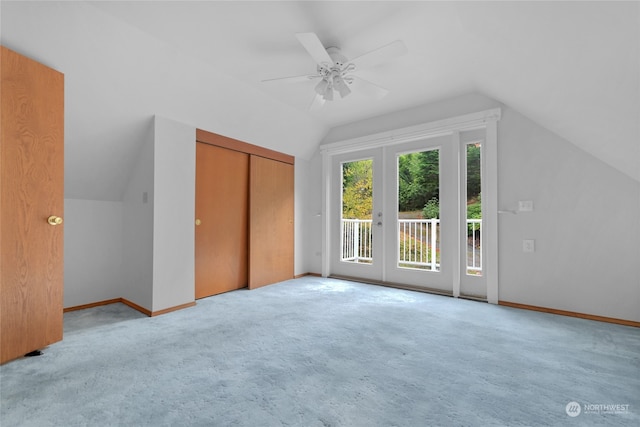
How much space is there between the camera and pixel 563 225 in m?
2.82

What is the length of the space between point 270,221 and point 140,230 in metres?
1.68

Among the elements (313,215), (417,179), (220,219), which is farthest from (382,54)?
(313,215)

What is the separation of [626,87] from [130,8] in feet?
10.7

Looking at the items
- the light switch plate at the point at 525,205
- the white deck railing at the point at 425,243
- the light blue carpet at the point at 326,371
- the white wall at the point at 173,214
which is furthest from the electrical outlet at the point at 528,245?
the white wall at the point at 173,214

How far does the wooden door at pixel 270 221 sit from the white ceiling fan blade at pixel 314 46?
6.73 ft

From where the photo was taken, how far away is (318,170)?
187 inches

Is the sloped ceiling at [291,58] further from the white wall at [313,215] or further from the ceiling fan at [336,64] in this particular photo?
the white wall at [313,215]

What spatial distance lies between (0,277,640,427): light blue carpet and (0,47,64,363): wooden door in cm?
24

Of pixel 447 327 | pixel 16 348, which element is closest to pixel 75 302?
pixel 16 348

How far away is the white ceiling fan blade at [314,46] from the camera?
6.16 feet

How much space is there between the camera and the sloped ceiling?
1.69 metres

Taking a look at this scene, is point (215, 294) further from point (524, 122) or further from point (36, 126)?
point (524, 122)

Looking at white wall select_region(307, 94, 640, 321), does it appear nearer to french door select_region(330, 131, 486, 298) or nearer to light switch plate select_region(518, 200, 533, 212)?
light switch plate select_region(518, 200, 533, 212)

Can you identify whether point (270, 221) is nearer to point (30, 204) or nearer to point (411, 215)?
point (411, 215)
